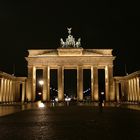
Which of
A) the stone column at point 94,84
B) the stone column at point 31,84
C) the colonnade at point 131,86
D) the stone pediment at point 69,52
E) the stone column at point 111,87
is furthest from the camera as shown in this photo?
the stone column at point 31,84

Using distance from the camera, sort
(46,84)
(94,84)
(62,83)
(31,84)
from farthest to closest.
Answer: (31,84) → (94,84) → (46,84) → (62,83)

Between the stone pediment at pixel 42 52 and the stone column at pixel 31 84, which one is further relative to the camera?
the stone column at pixel 31 84

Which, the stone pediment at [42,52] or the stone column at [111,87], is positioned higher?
the stone pediment at [42,52]

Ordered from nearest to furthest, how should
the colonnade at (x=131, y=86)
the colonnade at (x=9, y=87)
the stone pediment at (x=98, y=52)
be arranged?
the colonnade at (x=9, y=87) < the colonnade at (x=131, y=86) < the stone pediment at (x=98, y=52)

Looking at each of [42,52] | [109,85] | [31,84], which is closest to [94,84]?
[109,85]

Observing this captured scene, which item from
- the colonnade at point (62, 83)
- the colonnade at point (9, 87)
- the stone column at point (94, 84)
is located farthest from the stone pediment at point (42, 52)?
the stone column at point (94, 84)

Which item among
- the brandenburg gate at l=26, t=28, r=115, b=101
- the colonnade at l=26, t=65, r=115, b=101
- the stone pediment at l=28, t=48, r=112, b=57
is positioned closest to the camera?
the stone pediment at l=28, t=48, r=112, b=57

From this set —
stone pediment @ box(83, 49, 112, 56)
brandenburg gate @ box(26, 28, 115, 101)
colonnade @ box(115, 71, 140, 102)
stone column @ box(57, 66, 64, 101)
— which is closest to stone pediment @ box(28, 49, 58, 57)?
brandenburg gate @ box(26, 28, 115, 101)

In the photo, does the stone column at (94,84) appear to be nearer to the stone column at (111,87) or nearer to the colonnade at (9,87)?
the stone column at (111,87)

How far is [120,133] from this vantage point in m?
13.9

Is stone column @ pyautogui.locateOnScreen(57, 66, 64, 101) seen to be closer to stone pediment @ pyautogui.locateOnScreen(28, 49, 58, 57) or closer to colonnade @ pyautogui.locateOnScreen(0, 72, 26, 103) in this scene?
stone pediment @ pyautogui.locateOnScreen(28, 49, 58, 57)

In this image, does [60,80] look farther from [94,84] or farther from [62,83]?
[94,84]

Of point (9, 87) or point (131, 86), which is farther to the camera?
point (9, 87)

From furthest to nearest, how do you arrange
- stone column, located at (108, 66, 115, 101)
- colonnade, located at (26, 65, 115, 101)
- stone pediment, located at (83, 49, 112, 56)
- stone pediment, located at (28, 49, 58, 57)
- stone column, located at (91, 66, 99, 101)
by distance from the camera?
stone column, located at (108, 66, 115, 101), stone column, located at (91, 66, 99, 101), colonnade, located at (26, 65, 115, 101), stone pediment, located at (28, 49, 58, 57), stone pediment, located at (83, 49, 112, 56)
